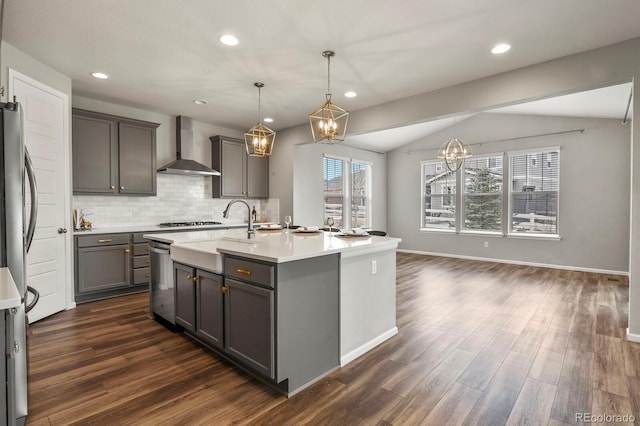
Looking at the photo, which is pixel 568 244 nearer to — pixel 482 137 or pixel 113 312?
pixel 482 137

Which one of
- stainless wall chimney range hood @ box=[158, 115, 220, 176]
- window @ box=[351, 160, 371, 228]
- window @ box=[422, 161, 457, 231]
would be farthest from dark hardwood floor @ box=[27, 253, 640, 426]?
window @ box=[351, 160, 371, 228]

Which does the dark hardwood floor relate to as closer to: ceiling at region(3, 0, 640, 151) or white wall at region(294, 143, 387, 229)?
ceiling at region(3, 0, 640, 151)

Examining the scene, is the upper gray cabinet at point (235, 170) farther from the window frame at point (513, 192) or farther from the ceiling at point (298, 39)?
the window frame at point (513, 192)

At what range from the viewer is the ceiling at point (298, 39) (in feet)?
8.27

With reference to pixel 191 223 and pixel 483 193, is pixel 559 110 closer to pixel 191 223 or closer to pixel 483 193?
pixel 483 193

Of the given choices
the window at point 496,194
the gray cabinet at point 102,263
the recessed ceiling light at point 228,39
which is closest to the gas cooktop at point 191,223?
the gray cabinet at point 102,263

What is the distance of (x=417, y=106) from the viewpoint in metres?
4.44

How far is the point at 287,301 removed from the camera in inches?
82.7

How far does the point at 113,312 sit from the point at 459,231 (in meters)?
6.87

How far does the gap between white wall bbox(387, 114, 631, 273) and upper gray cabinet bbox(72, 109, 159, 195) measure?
20.9 feet

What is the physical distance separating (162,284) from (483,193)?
671cm

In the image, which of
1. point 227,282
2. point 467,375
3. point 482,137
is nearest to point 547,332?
point 467,375

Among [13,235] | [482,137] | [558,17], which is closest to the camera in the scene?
[13,235]

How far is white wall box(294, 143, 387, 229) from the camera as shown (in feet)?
20.6
